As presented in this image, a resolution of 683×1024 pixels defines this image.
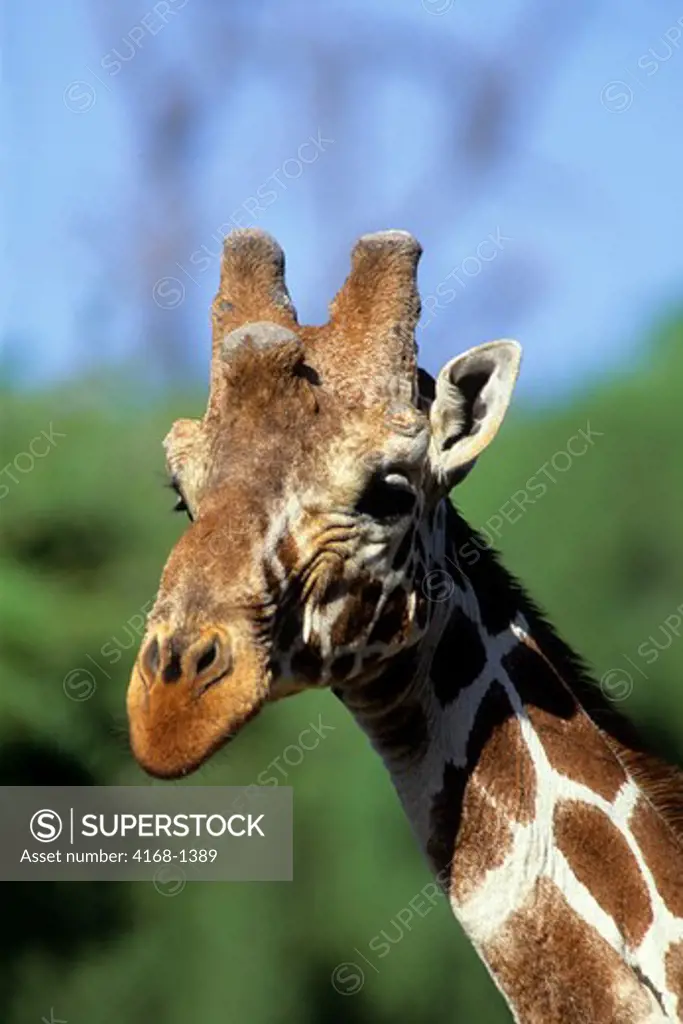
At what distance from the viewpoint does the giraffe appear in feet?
13.0

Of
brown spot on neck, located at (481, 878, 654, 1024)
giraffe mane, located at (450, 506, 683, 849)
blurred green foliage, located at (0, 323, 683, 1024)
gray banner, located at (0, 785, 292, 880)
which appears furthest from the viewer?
blurred green foliage, located at (0, 323, 683, 1024)

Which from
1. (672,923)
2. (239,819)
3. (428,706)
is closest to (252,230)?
(428,706)

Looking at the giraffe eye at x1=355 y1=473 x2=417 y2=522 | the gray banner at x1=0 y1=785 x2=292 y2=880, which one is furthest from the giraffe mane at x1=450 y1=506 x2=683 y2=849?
the gray banner at x1=0 y1=785 x2=292 y2=880

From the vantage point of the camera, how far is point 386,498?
14.2ft

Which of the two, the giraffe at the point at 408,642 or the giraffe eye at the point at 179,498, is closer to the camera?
the giraffe at the point at 408,642

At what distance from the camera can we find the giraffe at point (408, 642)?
3.95 meters

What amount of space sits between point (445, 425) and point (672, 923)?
1.48 meters

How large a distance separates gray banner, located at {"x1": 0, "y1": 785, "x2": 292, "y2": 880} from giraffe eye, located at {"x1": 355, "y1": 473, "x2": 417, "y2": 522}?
297 inches

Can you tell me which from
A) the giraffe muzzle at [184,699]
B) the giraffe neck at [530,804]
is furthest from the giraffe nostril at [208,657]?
the giraffe neck at [530,804]

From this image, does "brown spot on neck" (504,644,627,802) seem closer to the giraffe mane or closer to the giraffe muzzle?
the giraffe mane

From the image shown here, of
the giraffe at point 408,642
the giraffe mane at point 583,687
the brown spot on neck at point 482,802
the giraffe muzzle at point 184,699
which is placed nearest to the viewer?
the giraffe muzzle at point 184,699

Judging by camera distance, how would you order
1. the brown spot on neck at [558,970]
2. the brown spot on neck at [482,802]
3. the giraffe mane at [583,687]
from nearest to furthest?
the brown spot on neck at [558,970] < the brown spot on neck at [482,802] < the giraffe mane at [583,687]

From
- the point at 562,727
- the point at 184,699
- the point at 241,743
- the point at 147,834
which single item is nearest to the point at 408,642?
the point at 562,727

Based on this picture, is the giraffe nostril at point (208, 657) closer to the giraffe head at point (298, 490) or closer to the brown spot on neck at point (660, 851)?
the giraffe head at point (298, 490)
